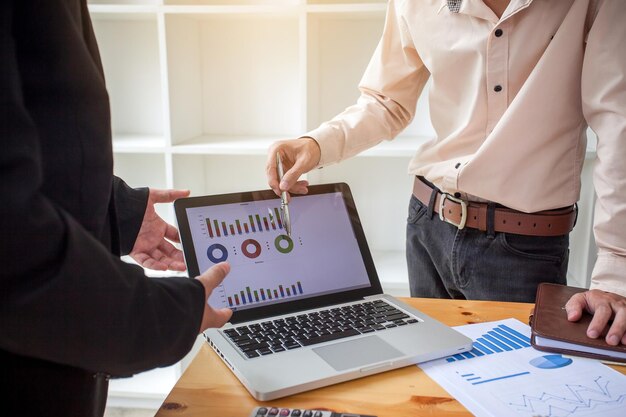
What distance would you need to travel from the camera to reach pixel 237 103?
227cm

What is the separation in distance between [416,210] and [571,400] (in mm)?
747

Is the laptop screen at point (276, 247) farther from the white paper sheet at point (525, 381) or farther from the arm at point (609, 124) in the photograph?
the arm at point (609, 124)

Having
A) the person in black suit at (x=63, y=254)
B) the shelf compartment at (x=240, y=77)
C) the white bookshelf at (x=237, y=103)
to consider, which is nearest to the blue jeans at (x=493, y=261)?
the white bookshelf at (x=237, y=103)

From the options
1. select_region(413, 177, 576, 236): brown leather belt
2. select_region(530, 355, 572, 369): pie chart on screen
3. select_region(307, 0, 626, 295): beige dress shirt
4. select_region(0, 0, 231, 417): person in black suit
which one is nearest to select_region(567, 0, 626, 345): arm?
select_region(307, 0, 626, 295): beige dress shirt

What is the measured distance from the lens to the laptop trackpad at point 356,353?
81 cm

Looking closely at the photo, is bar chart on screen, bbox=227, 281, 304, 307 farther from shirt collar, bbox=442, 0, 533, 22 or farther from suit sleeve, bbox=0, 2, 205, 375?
shirt collar, bbox=442, 0, 533, 22

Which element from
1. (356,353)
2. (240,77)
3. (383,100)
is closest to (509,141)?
(383,100)

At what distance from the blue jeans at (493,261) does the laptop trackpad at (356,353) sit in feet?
1.65

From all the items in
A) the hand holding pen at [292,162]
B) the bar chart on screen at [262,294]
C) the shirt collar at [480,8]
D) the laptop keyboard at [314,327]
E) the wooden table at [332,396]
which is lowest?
the wooden table at [332,396]

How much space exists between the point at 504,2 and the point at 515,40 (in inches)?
4.1

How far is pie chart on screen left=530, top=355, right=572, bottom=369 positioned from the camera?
836 millimetres

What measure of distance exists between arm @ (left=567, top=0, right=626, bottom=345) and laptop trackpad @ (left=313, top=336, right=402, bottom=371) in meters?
0.45

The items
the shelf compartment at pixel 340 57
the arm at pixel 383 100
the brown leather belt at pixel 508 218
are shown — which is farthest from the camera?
the shelf compartment at pixel 340 57

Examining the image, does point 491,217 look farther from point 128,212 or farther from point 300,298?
point 128,212
